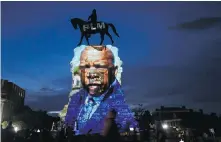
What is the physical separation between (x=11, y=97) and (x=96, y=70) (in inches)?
1655

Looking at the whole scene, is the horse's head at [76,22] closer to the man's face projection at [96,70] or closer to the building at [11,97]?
the man's face projection at [96,70]

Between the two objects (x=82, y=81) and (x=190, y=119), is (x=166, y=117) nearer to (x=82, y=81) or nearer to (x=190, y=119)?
(x=190, y=119)

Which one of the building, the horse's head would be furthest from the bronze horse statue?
the building

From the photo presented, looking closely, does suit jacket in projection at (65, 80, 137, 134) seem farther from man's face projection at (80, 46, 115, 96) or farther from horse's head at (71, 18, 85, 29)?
horse's head at (71, 18, 85, 29)

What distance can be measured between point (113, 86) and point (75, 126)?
7.15 metres

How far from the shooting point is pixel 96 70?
4262cm

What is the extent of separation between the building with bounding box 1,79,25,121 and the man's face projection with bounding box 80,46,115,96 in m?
31.1

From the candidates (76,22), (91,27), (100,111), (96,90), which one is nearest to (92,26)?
(91,27)

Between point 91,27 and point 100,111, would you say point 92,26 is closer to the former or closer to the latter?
point 91,27

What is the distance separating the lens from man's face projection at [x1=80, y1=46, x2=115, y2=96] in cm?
4256

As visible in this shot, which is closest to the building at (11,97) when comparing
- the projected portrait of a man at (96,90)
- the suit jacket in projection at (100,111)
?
the suit jacket in projection at (100,111)

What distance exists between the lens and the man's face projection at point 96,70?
42562 mm

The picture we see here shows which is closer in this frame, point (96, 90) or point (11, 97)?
point (96, 90)

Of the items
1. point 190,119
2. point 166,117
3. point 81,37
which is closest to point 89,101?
point 81,37
